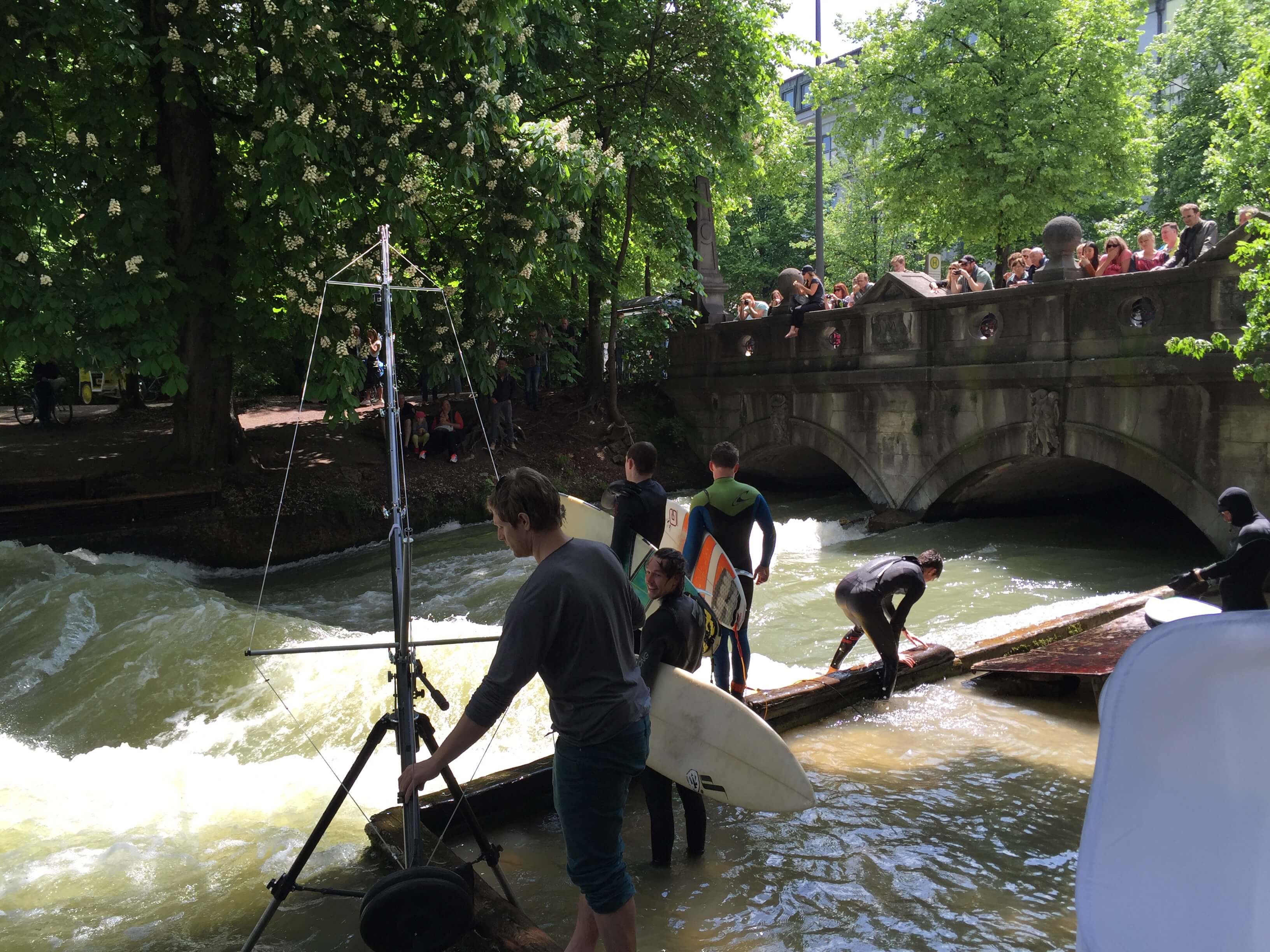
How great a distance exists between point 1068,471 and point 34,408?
64.3 feet

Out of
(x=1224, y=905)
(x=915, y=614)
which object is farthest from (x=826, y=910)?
(x=915, y=614)

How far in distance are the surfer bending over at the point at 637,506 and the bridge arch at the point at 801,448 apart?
40.8ft

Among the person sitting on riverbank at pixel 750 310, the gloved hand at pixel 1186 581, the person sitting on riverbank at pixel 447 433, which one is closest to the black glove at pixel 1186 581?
the gloved hand at pixel 1186 581

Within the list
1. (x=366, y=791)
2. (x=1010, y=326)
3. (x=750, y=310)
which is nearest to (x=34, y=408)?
(x=750, y=310)

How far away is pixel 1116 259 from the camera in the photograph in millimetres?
13750

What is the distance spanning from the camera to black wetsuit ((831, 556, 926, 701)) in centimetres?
711

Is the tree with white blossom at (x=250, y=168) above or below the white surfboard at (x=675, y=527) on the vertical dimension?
above

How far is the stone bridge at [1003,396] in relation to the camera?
12.4 meters

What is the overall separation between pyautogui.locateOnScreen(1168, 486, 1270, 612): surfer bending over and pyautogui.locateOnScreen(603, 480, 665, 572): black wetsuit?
4.03 metres

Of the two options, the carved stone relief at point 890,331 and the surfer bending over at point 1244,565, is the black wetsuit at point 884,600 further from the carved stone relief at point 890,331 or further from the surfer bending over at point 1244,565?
the carved stone relief at point 890,331

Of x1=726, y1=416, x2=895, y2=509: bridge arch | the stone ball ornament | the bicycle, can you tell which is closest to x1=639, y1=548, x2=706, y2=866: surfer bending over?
the stone ball ornament

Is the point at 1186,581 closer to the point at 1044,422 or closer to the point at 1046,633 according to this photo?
the point at 1046,633

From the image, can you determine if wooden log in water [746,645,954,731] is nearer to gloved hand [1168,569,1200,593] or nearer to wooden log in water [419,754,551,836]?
wooden log in water [419,754,551,836]

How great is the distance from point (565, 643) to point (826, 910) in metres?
2.02
